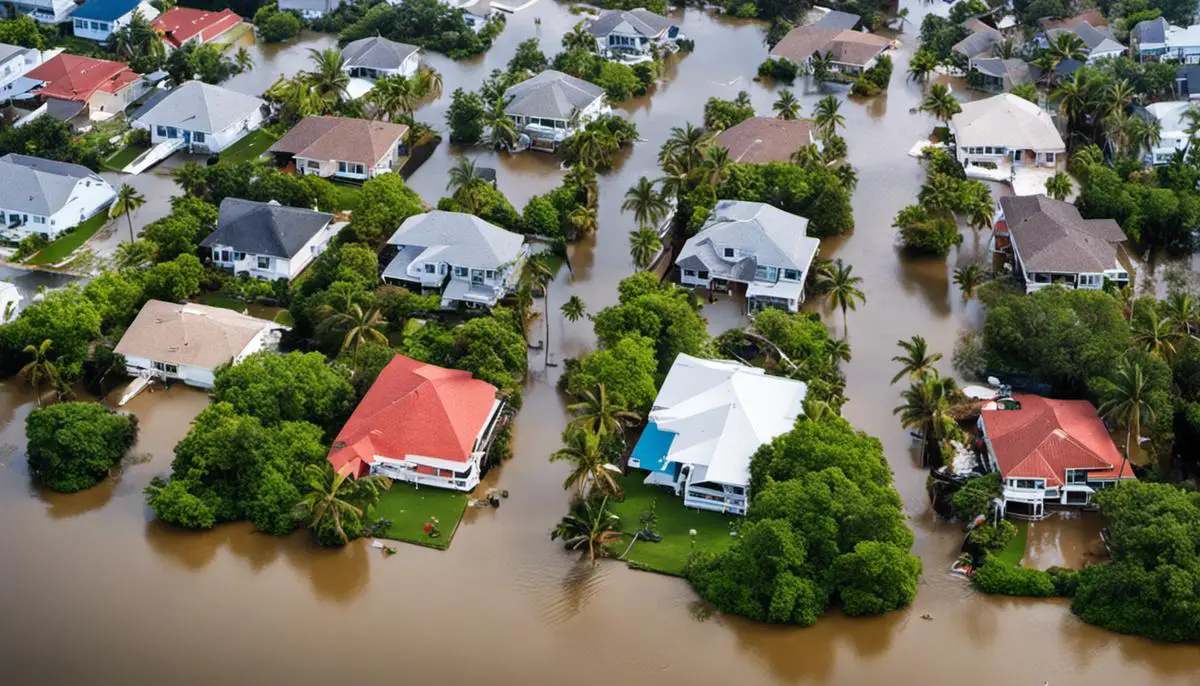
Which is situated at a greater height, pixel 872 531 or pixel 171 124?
pixel 872 531

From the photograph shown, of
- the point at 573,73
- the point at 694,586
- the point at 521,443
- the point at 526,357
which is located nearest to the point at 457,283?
the point at 526,357

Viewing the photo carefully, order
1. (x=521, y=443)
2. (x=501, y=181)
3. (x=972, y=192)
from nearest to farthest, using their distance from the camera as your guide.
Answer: (x=521, y=443) < (x=972, y=192) < (x=501, y=181)

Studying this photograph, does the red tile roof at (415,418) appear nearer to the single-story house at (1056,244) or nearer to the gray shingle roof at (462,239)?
the gray shingle roof at (462,239)

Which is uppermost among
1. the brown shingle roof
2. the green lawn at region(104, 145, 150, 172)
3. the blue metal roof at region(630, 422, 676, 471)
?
the blue metal roof at region(630, 422, 676, 471)

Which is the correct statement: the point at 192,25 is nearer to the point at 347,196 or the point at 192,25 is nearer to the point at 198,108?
the point at 198,108

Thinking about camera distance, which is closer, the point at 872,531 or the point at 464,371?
the point at 872,531

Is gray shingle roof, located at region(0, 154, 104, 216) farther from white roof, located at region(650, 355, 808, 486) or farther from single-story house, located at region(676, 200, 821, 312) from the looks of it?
white roof, located at region(650, 355, 808, 486)

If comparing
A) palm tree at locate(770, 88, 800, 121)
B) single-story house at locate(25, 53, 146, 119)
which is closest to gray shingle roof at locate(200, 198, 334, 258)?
single-story house at locate(25, 53, 146, 119)

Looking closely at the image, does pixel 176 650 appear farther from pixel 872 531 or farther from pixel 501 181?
pixel 501 181
